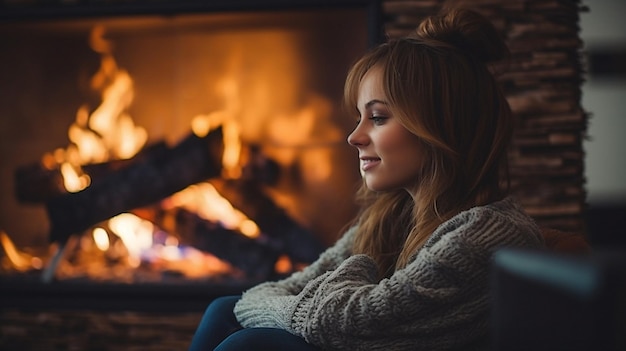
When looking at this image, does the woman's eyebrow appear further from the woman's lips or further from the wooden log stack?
the wooden log stack

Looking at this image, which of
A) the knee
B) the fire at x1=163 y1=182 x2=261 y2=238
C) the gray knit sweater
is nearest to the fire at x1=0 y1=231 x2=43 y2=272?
the fire at x1=163 y1=182 x2=261 y2=238

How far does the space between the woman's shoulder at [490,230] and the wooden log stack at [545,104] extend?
0.78 m

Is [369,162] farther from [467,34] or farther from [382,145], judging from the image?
[467,34]

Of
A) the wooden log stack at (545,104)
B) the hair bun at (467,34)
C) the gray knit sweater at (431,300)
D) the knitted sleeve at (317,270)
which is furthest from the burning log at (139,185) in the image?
the gray knit sweater at (431,300)

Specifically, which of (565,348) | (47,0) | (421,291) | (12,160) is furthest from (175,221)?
(565,348)

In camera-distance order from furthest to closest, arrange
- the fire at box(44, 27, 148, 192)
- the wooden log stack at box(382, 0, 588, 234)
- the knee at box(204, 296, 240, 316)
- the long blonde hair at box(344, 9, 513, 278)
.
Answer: the fire at box(44, 27, 148, 192) → the wooden log stack at box(382, 0, 588, 234) → the knee at box(204, 296, 240, 316) → the long blonde hair at box(344, 9, 513, 278)

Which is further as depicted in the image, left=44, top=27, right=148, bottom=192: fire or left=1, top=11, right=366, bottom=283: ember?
left=44, top=27, right=148, bottom=192: fire

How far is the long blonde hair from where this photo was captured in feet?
3.84


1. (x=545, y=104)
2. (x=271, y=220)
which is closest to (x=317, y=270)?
(x=271, y=220)

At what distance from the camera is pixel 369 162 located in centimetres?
124

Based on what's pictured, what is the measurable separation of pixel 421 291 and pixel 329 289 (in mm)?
139

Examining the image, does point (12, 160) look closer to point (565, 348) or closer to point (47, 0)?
point (47, 0)

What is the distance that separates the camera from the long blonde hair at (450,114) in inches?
46.1

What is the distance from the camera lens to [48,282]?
1.99 meters
